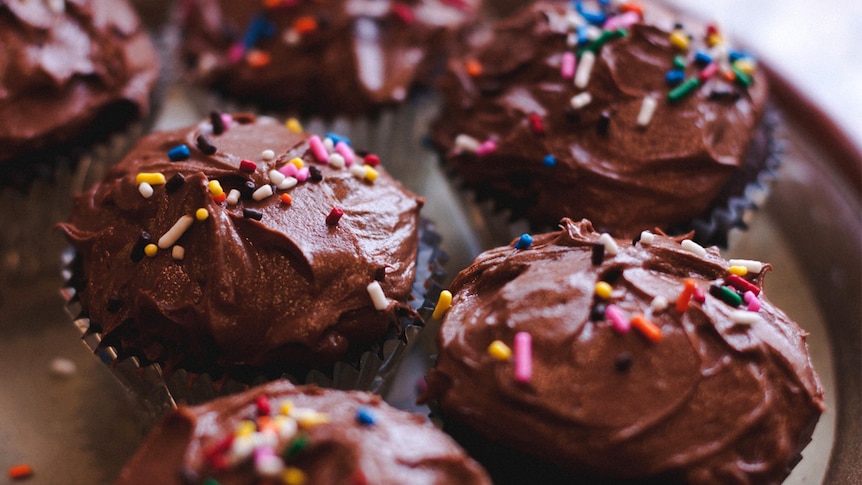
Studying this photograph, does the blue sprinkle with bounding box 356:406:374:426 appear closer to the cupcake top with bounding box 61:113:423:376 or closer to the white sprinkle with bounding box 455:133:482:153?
the cupcake top with bounding box 61:113:423:376

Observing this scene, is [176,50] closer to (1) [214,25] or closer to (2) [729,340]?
(1) [214,25]

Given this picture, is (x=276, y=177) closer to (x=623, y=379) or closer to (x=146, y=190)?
(x=146, y=190)

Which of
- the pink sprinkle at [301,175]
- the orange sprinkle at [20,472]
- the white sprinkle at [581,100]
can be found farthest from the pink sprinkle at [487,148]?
the orange sprinkle at [20,472]

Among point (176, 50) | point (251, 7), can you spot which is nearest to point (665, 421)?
point (251, 7)

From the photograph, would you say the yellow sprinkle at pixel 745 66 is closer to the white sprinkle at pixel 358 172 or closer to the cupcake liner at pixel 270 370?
the cupcake liner at pixel 270 370

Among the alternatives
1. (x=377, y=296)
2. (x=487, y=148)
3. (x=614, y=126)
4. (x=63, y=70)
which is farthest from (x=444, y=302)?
(x=63, y=70)

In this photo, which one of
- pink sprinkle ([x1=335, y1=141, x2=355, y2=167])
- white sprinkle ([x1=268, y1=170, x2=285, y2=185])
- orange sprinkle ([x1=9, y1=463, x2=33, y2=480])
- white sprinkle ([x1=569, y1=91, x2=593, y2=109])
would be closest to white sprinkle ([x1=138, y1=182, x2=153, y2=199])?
white sprinkle ([x1=268, y1=170, x2=285, y2=185])
